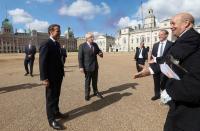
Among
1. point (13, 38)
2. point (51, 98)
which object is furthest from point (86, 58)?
point (13, 38)

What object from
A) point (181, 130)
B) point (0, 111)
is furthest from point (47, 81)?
point (181, 130)

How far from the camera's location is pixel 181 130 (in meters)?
3.12

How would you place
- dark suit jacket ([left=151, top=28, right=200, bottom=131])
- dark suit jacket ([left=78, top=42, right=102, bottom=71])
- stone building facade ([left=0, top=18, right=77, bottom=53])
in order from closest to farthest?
dark suit jacket ([left=151, top=28, right=200, bottom=131])
dark suit jacket ([left=78, top=42, right=102, bottom=71])
stone building facade ([left=0, top=18, right=77, bottom=53])

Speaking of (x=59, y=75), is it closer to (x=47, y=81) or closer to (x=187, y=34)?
(x=47, y=81)

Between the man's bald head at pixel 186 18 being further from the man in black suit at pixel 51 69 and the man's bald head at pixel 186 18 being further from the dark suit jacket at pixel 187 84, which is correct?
the man in black suit at pixel 51 69

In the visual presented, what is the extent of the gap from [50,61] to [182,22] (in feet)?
12.0

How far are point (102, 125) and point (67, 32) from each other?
576 feet

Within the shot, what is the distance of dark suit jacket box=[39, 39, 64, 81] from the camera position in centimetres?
576

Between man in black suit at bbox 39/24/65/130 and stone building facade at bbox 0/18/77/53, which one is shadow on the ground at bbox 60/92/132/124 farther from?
stone building facade at bbox 0/18/77/53

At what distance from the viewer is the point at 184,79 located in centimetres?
287

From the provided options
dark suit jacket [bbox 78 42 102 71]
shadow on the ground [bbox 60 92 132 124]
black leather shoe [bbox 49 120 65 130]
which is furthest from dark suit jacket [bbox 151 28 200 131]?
dark suit jacket [bbox 78 42 102 71]

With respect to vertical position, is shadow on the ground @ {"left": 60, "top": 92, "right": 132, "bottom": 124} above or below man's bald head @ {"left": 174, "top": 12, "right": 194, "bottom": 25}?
below

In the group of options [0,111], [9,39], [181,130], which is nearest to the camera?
[181,130]

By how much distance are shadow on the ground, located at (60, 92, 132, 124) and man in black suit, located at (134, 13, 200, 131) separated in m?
3.77
